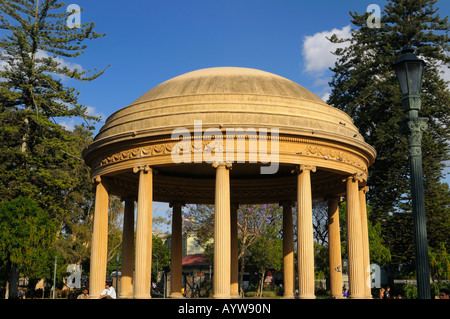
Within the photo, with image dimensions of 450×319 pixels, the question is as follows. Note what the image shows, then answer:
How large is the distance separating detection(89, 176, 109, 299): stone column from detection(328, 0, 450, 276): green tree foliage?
3534cm

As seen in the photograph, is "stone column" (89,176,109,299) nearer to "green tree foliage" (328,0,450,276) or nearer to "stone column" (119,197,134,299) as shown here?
"stone column" (119,197,134,299)

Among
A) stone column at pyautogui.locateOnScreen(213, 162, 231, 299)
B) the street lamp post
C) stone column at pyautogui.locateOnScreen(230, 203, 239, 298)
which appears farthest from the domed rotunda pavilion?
the street lamp post

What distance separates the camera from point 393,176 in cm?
5950

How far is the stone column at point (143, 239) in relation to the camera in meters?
30.8

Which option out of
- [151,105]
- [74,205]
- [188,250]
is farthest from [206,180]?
[188,250]

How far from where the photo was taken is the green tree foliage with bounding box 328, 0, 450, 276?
58.6 meters

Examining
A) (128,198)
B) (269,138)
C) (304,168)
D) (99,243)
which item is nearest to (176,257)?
(128,198)

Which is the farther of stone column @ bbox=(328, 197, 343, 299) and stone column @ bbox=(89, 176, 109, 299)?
stone column @ bbox=(328, 197, 343, 299)

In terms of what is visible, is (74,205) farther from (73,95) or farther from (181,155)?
(181,155)

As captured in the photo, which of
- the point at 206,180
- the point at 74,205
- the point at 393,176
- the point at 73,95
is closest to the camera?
the point at 206,180
